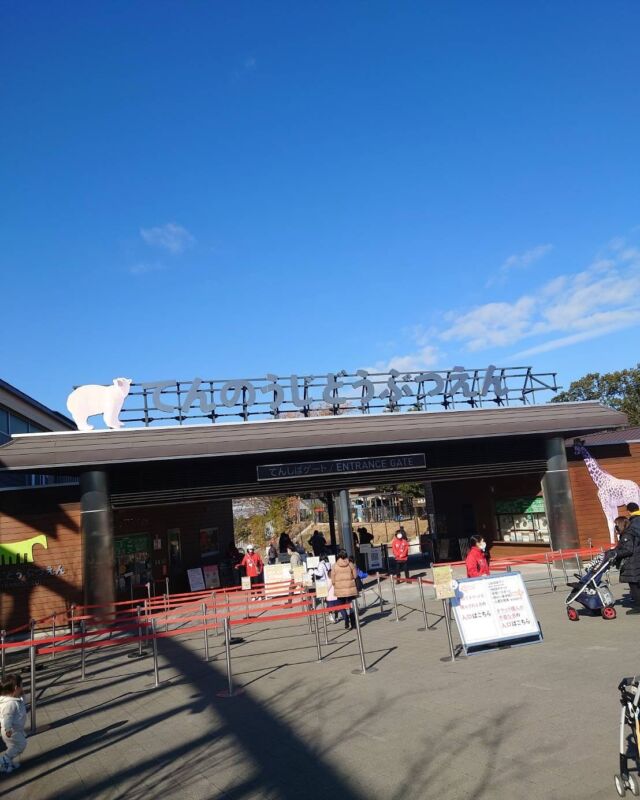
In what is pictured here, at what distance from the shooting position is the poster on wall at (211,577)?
71.4ft

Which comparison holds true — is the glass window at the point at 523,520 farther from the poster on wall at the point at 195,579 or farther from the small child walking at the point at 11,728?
the small child walking at the point at 11,728

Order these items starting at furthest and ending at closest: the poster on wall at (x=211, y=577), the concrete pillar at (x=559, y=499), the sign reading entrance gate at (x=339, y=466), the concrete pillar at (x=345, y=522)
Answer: the poster on wall at (x=211, y=577) < the concrete pillar at (x=559, y=499) < the concrete pillar at (x=345, y=522) < the sign reading entrance gate at (x=339, y=466)

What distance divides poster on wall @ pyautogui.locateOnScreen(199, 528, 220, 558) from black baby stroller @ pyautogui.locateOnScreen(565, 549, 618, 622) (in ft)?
51.3

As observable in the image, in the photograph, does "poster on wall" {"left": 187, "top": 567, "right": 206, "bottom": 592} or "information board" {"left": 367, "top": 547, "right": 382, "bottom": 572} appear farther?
"information board" {"left": 367, "top": 547, "right": 382, "bottom": 572}

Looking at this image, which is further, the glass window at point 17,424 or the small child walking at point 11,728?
the glass window at point 17,424

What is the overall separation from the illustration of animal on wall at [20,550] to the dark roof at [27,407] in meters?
6.95

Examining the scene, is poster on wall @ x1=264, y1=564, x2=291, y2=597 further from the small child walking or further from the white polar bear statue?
the small child walking

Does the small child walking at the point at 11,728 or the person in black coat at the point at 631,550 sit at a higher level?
the person in black coat at the point at 631,550

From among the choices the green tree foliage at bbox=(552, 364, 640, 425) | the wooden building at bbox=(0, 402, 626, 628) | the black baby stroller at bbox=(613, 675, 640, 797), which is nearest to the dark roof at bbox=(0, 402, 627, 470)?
the wooden building at bbox=(0, 402, 626, 628)

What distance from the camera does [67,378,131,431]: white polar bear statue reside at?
17.2 meters

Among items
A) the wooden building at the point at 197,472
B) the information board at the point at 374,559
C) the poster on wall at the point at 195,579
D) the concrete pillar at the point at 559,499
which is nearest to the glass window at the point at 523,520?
the wooden building at the point at 197,472

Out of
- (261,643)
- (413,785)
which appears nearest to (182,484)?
(261,643)

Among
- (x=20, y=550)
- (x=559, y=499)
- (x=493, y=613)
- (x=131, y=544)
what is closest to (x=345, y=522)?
(x=559, y=499)

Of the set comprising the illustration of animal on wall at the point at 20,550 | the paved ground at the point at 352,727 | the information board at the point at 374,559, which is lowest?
the paved ground at the point at 352,727
